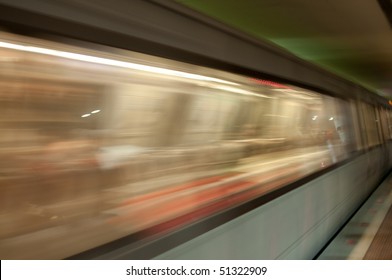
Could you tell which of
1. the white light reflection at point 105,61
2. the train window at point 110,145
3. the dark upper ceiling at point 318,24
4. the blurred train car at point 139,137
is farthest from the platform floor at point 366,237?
the white light reflection at point 105,61

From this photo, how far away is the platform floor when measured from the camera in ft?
14.7

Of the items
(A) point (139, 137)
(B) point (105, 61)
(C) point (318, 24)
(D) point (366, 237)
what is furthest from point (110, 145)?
(C) point (318, 24)

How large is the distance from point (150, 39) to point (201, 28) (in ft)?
1.76

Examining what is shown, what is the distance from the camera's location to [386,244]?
4.76 meters

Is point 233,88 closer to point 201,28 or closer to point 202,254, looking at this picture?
point 201,28

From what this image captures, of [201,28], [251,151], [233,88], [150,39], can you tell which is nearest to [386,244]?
[251,151]

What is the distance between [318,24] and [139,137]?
5418mm

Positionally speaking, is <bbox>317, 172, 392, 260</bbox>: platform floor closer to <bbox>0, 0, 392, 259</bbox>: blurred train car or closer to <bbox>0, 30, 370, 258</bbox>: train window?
<bbox>0, 0, 392, 259</bbox>: blurred train car

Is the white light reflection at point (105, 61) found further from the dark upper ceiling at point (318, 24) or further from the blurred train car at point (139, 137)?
the dark upper ceiling at point (318, 24)

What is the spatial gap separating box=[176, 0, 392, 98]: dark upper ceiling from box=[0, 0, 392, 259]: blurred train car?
1.41 meters

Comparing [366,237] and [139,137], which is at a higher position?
[139,137]

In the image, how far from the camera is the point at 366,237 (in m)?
5.18

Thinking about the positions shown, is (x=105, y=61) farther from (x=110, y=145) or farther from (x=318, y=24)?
(x=318, y=24)

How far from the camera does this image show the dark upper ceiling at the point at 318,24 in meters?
5.60
